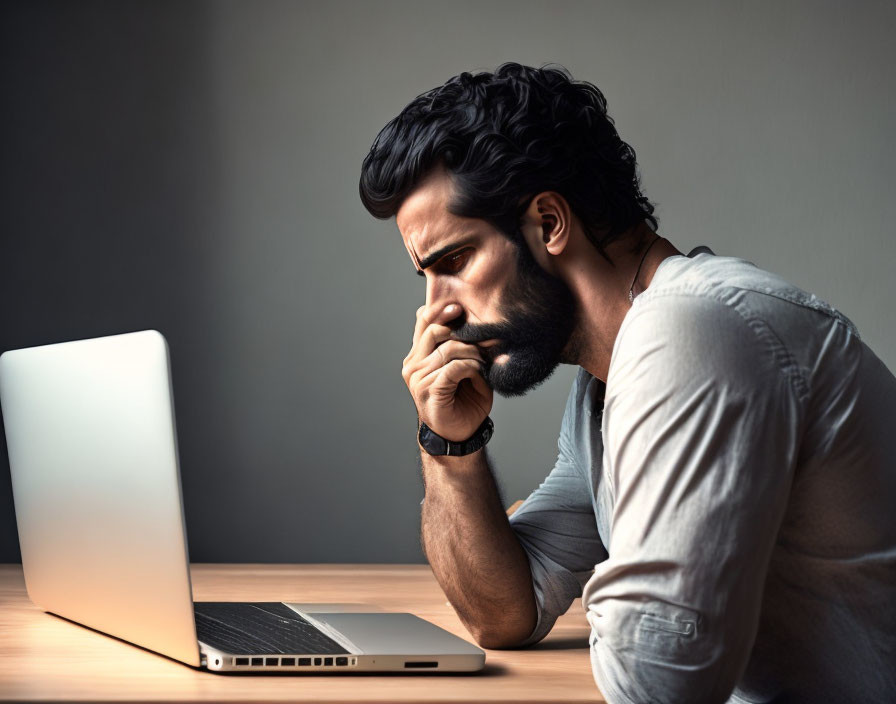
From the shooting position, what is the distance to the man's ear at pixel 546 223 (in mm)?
1166

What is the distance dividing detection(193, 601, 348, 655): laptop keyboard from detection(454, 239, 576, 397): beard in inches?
15.7

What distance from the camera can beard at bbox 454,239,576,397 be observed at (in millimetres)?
1161

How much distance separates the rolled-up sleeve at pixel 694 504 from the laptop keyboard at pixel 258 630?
282 mm

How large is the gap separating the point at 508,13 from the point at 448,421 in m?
1.54

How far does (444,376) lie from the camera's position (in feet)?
4.03

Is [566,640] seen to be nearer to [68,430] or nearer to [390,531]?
[68,430]

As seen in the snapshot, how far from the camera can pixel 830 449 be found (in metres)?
0.79

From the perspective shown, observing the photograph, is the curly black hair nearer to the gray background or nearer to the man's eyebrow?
the man's eyebrow

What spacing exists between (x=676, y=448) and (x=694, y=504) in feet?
0.15

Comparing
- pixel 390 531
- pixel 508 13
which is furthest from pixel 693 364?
pixel 508 13

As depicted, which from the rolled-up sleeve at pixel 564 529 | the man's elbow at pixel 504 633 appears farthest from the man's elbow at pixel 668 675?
the rolled-up sleeve at pixel 564 529

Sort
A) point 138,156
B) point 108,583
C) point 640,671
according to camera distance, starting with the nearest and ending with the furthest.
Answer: point 640,671 < point 108,583 < point 138,156

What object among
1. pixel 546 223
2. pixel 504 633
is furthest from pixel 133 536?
pixel 546 223

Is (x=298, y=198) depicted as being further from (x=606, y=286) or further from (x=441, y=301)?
(x=606, y=286)
